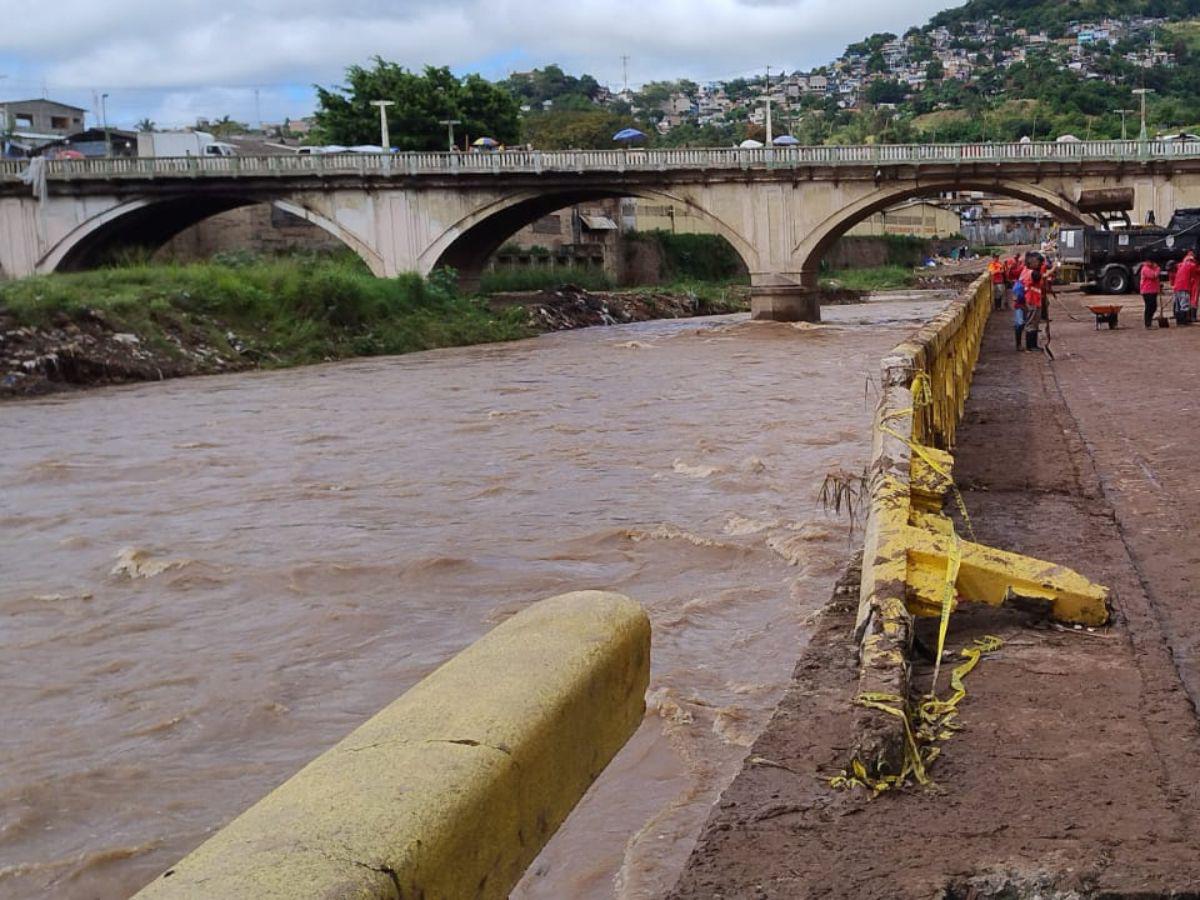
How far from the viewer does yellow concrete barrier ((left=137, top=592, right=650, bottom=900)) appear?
1125 mm

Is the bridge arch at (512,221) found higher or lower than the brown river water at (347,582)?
higher

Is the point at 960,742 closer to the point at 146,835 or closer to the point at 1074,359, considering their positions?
the point at 146,835

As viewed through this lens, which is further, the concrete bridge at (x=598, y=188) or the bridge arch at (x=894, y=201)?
the bridge arch at (x=894, y=201)

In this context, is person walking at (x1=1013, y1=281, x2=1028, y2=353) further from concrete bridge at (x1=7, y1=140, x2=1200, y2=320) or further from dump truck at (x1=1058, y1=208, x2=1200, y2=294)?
concrete bridge at (x1=7, y1=140, x2=1200, y2=320)

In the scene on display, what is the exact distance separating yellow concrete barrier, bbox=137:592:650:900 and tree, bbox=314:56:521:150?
186ft

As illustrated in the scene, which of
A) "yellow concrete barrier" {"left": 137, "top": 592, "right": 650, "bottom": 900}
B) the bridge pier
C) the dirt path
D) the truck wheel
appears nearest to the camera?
"yellow concrete barrier" {"left": 137, "top": 592, "right": 650, "bottom": 900}

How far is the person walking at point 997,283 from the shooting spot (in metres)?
30.2

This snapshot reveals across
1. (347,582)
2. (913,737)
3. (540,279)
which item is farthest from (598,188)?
(913,737)

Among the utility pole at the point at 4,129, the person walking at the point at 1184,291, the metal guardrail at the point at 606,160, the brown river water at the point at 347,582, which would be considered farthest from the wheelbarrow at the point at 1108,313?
the utility pole at the point at 4,129

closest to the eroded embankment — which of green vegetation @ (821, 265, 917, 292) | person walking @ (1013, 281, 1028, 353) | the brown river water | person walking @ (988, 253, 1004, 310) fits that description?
the brown river water

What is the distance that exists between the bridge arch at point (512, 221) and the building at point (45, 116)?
4636cm

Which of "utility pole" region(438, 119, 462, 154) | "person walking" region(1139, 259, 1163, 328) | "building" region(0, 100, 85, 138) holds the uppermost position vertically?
"building" region(0, 100, 85, 138)

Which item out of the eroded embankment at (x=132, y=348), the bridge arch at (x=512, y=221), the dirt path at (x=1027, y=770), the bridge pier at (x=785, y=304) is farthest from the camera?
the bridge arch at (x=512, y=221)

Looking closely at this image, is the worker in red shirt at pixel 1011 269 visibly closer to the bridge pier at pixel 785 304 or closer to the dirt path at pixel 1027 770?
the bridge pier at pixel 785 304
